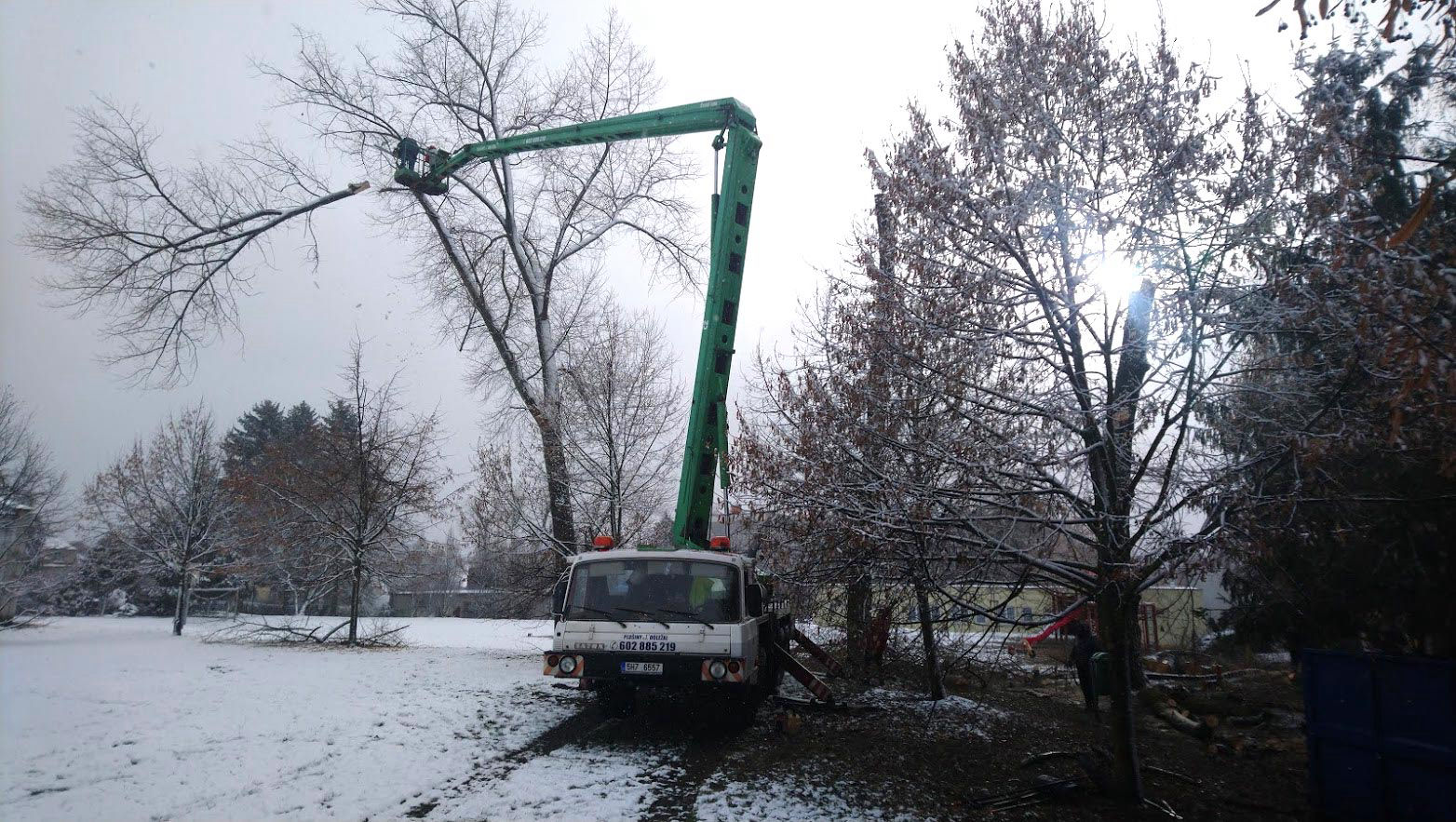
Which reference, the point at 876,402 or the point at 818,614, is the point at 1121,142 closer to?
the point at 876,402

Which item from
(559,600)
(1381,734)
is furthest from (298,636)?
(1381,734)

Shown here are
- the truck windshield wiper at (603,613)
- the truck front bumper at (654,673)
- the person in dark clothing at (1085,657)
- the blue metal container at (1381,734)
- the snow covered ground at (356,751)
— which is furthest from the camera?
the person in dark clothing at (1085,657)

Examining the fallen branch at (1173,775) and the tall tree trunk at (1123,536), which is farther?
the fallen branch at (1173,775)

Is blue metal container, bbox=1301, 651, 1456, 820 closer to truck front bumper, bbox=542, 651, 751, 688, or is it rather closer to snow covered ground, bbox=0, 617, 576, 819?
truck front bumper, bbox=542, 651, 751, 688

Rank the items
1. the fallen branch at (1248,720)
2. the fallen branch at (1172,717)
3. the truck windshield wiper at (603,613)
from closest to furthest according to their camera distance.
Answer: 1. the truck windshield wiper at (603,613)
2. the fallen branch at (1172,717)
3. the fallen branch at (1248,720)

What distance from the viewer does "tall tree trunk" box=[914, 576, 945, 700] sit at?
736 centimetres

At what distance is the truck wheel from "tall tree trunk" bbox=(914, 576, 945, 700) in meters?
3.43

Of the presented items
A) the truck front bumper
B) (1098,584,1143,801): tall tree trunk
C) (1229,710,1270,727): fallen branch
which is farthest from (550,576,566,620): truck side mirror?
(1229,710,1270,727): fallen branch

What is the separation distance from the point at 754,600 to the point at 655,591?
1.22 metres

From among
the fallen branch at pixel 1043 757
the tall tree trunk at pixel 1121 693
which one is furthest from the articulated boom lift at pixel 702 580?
the tall tree trunk at pixel 1121 693

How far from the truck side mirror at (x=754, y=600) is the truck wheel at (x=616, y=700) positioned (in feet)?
5.41

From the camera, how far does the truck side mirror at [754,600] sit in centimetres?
910

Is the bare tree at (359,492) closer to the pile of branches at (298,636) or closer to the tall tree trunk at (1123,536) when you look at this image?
the pile of branches at (298,636)

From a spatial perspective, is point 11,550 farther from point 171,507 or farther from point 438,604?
point 438,604
